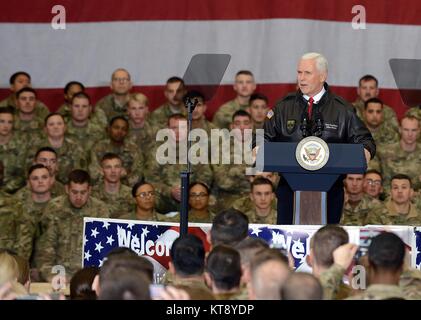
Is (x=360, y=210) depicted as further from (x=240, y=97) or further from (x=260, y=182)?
(x=240, y=97)

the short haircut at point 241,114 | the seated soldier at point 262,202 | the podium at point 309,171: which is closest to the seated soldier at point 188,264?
the podium at point 309,171

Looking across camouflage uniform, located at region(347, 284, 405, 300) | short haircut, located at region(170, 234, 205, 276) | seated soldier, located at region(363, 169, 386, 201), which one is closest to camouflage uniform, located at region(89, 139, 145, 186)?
Result: seated soldier, located at region(363, 169, 386, 201)

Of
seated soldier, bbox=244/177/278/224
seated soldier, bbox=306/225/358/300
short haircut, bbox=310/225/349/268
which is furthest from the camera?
seated soldier, bbox=244/177/278/224

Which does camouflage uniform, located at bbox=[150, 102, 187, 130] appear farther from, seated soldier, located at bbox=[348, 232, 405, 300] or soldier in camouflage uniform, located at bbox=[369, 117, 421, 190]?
seated soldier, located at bbox=[348, 232, 405, 300]

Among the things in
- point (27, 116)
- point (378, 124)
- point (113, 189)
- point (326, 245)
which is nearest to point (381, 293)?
point (326, 245)

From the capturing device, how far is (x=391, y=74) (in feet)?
38.5

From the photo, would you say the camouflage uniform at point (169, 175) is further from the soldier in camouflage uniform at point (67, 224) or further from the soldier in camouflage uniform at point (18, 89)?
the soldier in camouflage uniform at point (18, 89)

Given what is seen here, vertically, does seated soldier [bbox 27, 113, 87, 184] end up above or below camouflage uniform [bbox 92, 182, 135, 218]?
above

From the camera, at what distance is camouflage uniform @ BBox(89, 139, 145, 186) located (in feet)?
34.6

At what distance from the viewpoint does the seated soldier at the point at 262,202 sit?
30.7ft

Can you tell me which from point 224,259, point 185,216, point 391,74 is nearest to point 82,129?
point 391,74

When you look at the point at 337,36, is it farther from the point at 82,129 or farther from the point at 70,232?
the point at 70,232

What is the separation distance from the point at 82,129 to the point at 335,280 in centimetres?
632

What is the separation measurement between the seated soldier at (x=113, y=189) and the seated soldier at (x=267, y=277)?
5.13 meters
